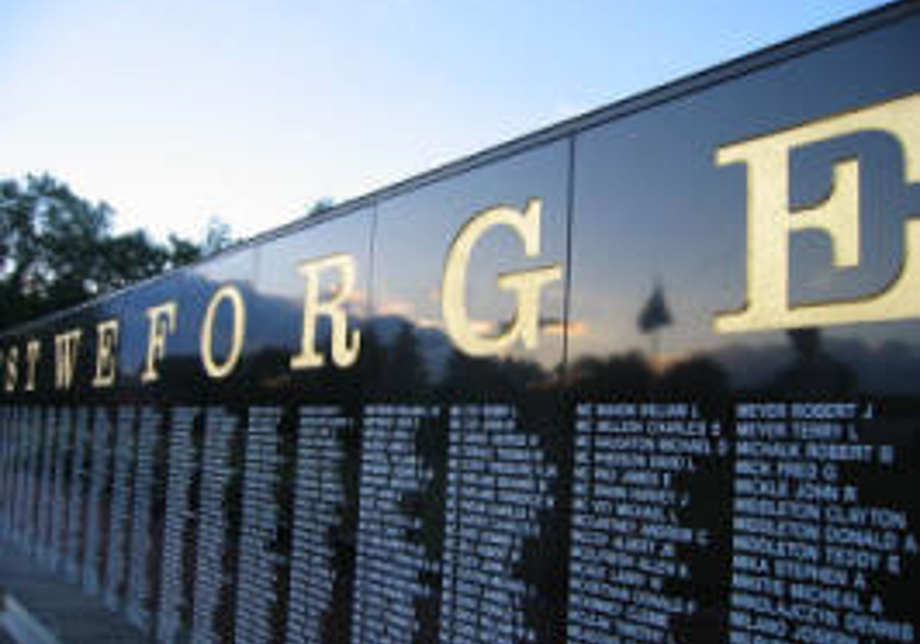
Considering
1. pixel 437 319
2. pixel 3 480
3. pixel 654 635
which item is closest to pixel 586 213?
pixel 437 319

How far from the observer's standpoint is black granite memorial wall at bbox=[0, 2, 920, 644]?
306 cm

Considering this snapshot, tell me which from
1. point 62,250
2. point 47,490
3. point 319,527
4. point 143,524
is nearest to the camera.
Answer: point 319,527

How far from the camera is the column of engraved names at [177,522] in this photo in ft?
24.1

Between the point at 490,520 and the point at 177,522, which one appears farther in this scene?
the point at 177,522

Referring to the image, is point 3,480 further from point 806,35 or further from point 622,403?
point 806,35

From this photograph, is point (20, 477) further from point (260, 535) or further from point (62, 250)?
point (62, 250)

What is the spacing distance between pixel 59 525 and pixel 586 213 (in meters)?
8.68

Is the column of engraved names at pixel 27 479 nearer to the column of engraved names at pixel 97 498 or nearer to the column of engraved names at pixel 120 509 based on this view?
the column of engraved names at pixel 97 498

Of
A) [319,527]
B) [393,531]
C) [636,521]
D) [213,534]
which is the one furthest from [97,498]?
[636,521]

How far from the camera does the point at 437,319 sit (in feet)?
16.6

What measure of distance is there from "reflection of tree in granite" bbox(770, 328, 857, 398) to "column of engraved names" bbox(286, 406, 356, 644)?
2857 mm

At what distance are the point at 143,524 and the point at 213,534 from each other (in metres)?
1.68

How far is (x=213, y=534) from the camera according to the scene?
270 inches

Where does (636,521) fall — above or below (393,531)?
above
